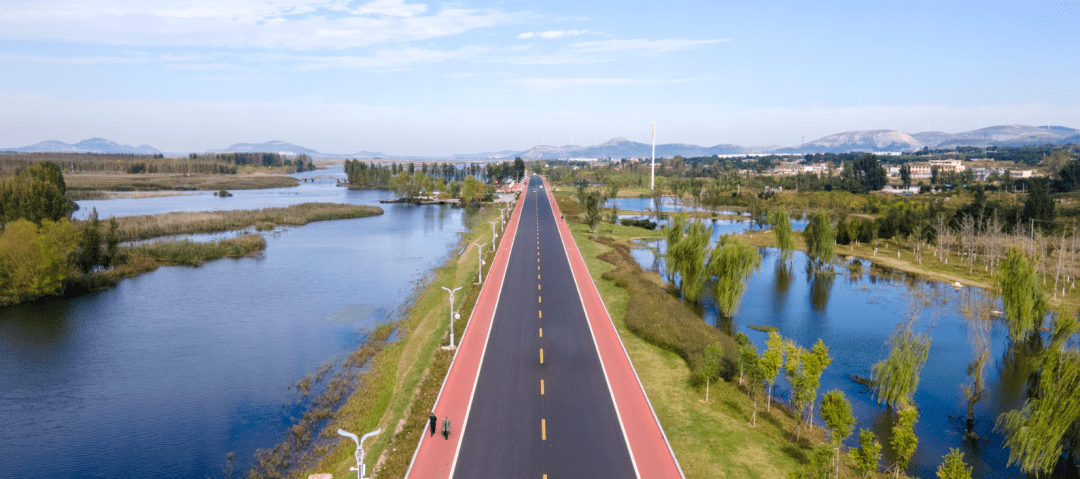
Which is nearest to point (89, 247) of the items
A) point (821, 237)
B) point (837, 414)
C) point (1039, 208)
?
point (837, 414)

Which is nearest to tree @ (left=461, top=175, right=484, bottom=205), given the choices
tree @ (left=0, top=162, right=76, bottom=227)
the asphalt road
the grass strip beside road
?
tree @ (left=0, top=162, right=76, bottom=227)

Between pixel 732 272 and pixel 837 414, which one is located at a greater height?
pixel 732 272

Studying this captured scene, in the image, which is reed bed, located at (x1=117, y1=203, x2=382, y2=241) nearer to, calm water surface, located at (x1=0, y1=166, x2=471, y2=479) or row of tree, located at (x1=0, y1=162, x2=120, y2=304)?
row of tree, located at (x1=0, y1=162, x2=120, y2=304)

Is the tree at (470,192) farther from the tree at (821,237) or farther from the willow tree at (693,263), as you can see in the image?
the willow tree at (693,263)

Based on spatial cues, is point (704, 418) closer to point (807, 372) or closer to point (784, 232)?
point (807, 372)

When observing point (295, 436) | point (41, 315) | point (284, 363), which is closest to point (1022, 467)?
point (295, 436)
